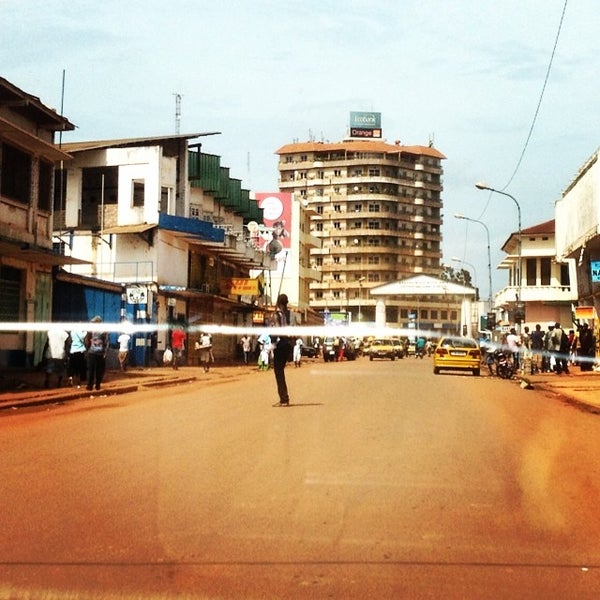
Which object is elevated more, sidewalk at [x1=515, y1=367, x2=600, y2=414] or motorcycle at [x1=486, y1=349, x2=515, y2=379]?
motorcycle at [x1=486, y1=349, x2=515, y2=379]

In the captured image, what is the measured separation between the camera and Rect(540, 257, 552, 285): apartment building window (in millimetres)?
70125

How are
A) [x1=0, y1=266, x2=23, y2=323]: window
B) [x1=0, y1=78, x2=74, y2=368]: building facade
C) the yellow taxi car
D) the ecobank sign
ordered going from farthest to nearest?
the ecobank sign → the yellow taxi car → [x1=0, y1=266, x2=23, y2=323]: window → [x1=0, y1=78, x2=74, y2=368]: building facade

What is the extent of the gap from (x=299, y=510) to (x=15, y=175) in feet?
70.5

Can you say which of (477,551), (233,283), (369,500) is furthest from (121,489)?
(233,283)

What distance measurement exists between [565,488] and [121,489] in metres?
3.87

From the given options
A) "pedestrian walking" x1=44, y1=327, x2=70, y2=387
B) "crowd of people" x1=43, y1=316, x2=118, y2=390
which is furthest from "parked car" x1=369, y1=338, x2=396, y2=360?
"pedestrian walking" x1=44, y1=327, x2=70, y2=387

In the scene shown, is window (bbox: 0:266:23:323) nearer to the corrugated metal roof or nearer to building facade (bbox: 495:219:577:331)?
the corrugated metal roof

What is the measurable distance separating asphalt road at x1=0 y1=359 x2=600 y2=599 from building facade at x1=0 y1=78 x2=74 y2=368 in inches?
522

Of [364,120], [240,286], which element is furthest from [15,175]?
[364,120]

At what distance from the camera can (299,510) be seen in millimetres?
7176

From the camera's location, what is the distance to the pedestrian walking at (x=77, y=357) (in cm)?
2438

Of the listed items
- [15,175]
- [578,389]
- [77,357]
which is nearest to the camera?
[77,357]

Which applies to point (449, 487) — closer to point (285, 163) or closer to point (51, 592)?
point (51, 592)

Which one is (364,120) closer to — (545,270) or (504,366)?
(545,270)
